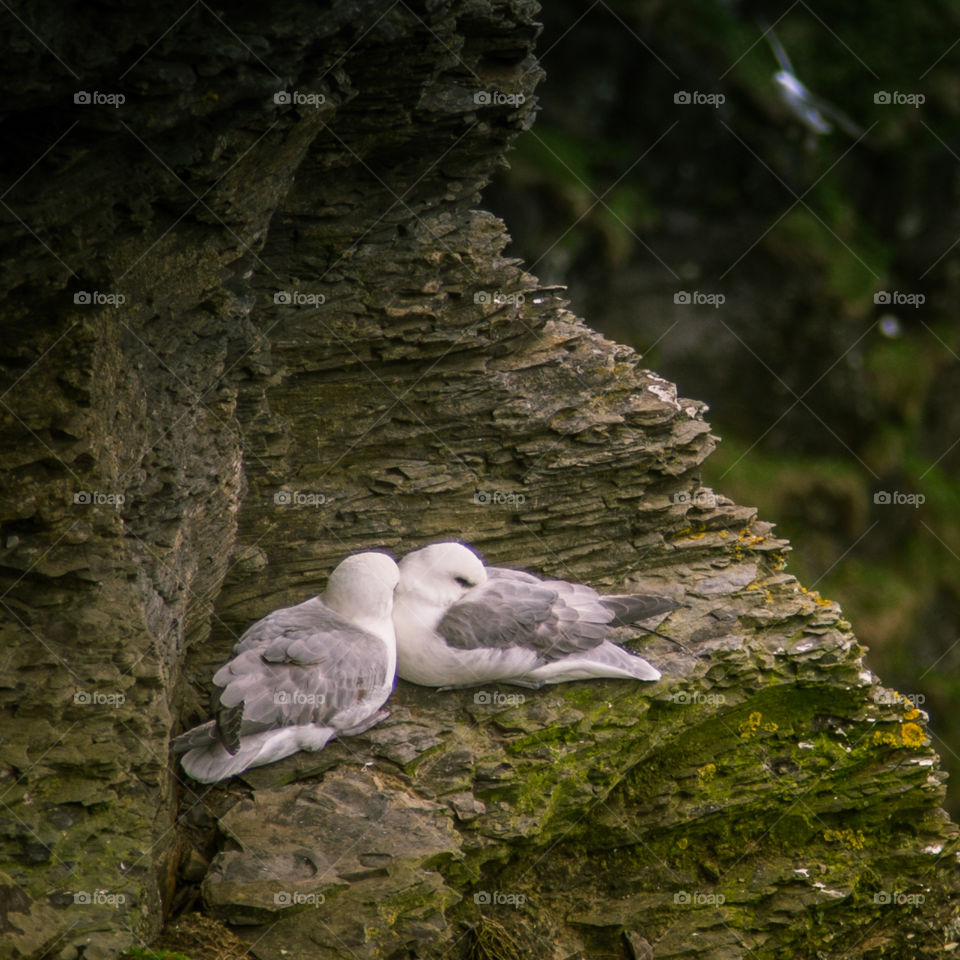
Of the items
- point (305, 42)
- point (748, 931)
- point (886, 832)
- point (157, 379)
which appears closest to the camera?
point (305, 42)

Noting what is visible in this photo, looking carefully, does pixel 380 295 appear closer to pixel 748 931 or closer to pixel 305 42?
pixel 305 42

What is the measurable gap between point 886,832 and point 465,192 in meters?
4.99

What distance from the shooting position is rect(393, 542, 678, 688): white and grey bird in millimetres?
6715

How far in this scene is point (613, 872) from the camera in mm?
6910

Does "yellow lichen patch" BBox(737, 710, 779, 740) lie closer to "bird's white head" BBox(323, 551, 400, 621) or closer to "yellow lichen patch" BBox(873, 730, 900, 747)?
"yellow lichen patch" BBox(873, 730, 900, 747)

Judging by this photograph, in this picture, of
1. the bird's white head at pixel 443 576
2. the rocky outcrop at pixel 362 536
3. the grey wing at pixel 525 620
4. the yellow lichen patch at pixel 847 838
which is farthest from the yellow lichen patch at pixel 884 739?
the bird's white head at pixel 443 576

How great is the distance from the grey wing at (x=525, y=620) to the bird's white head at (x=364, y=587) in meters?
0.39

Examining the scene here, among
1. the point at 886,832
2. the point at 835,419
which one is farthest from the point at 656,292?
the point at 886,832

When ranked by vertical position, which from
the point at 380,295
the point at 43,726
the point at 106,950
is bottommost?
the point at 106,950

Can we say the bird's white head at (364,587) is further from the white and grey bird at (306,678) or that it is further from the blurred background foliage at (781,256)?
the blurred background foliage at (781,256)

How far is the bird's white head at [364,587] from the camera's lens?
6645 millimetres

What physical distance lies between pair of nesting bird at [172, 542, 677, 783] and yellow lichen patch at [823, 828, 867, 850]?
1.55 metres

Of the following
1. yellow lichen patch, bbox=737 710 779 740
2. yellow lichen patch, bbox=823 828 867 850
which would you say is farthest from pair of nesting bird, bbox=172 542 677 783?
yellow lichen patch, bbox=823 828 867 850

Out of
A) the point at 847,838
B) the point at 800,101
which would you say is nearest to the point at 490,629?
the point at 847,838
